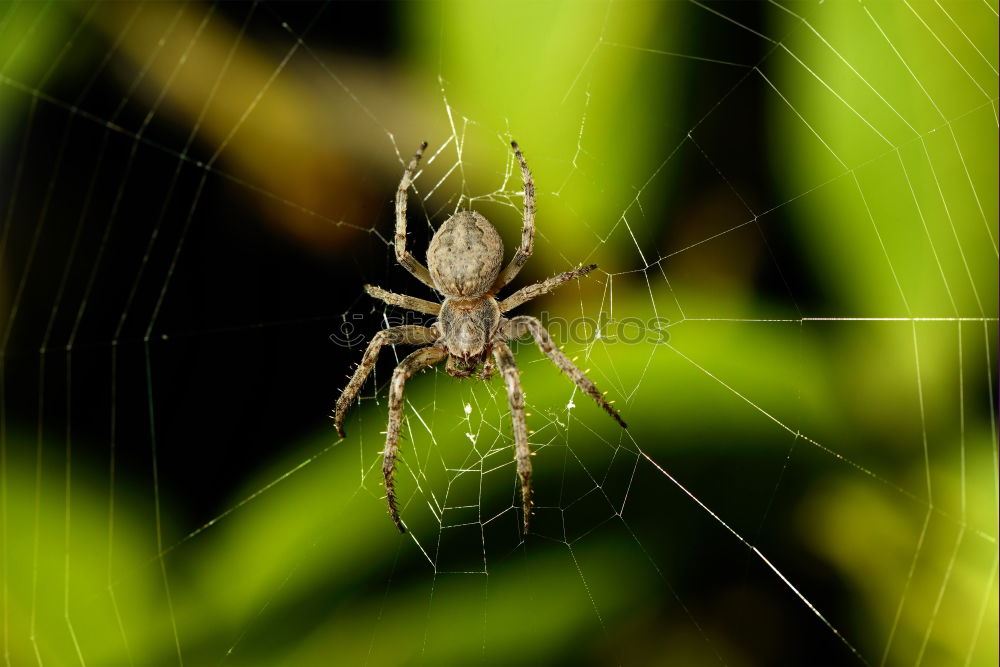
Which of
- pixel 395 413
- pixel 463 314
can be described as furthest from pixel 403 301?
pixel 395 413

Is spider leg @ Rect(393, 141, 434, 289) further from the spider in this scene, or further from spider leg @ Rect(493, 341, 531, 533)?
spider leg @ Rect(493, 341, 531, 533)

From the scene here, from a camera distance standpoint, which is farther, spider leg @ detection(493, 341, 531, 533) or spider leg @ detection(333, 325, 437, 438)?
spider leg @ detection(333, 325, 437, 438)

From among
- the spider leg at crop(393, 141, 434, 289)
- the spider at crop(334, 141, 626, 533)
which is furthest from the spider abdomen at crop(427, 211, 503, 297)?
the spider leg at crop(393, 141, 434, 289)

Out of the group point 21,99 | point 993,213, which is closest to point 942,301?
point 993,213

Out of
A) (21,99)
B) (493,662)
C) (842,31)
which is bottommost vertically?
(493,662)

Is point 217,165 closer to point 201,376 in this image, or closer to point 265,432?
point 201,376

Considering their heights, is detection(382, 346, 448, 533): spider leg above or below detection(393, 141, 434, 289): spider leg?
below
